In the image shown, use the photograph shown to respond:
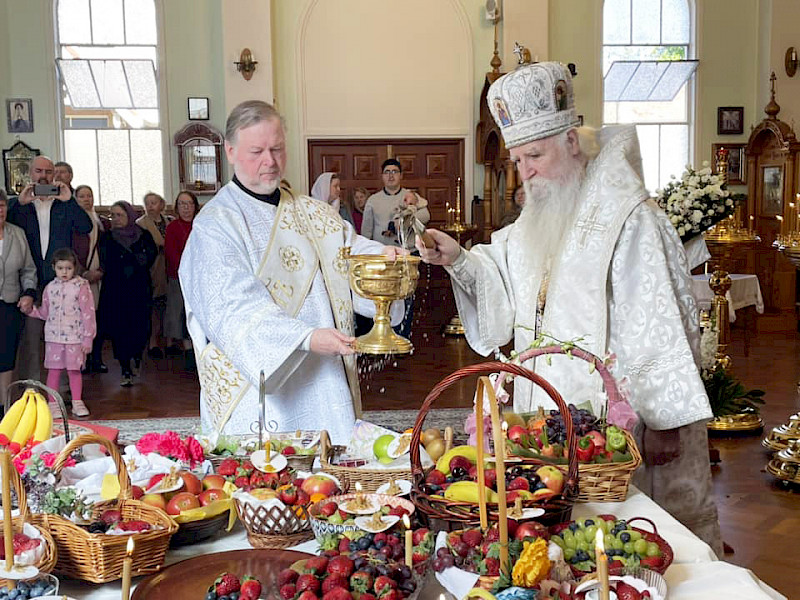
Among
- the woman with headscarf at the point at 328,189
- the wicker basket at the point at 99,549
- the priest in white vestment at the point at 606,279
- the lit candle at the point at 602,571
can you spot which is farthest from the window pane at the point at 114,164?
the lit candle at the point at 602,571

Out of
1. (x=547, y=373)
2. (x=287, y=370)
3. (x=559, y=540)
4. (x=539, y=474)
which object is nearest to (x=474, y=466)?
(x=539, y=474)

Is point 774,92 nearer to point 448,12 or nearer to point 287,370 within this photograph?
point 448,12

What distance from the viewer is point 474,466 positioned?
2168 mm

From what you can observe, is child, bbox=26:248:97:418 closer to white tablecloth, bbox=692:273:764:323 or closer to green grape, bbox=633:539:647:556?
white tablecloth, bbox=692:273:764:323

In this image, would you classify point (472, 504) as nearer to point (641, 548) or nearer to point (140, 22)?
point (641, 548)

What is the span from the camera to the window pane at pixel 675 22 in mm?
13359

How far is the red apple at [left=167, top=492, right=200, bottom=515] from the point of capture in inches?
83.7

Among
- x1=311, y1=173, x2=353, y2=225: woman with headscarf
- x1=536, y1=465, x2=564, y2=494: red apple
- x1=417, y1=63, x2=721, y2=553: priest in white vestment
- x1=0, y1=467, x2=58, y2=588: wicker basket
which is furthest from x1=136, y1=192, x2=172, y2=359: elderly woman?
x1=536, y1=465, x2=564, y2=494: red apple

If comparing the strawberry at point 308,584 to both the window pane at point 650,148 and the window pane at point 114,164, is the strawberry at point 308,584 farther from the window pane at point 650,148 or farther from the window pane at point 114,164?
the window pane at point 650,148

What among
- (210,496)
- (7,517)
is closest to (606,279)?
(210,496)

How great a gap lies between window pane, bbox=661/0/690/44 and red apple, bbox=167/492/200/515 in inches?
495

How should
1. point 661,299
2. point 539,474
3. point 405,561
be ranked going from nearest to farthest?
point 405,561 < point 539,474 < point 661,299

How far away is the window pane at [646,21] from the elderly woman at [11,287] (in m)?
9.23

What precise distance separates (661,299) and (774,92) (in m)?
10.6
